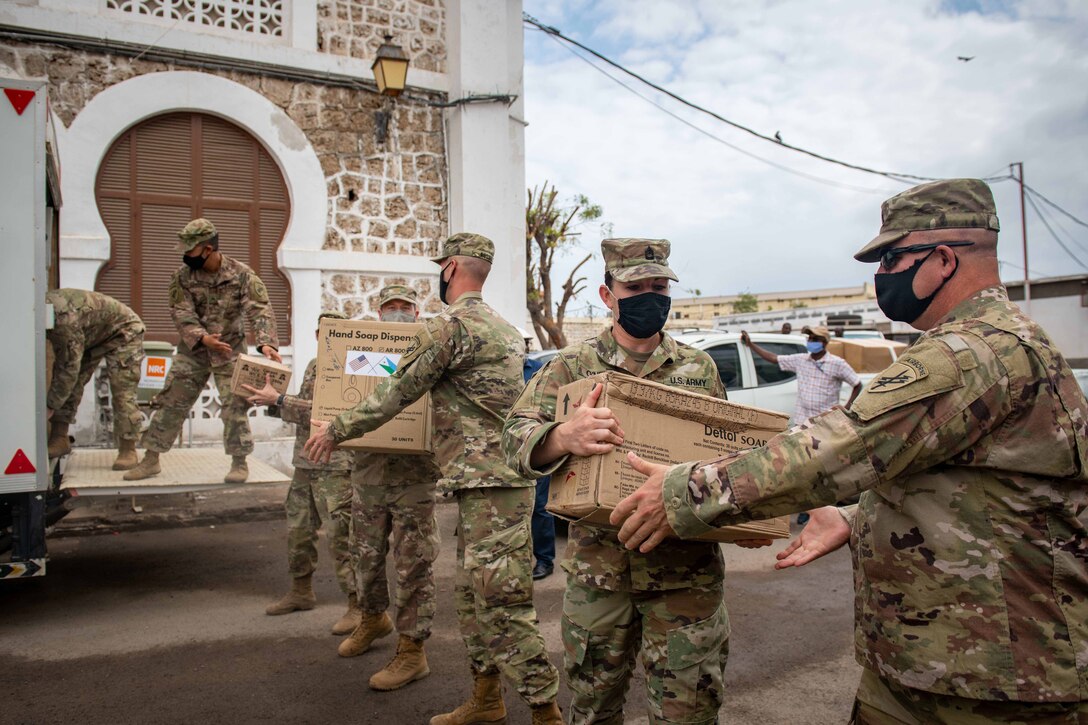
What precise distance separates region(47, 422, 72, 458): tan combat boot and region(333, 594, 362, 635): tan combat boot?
2.51 m

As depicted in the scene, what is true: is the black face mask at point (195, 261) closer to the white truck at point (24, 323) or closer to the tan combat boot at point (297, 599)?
the white truck at point (24, 323)

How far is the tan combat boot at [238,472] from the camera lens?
6.26 meters

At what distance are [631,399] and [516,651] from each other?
1647 mm

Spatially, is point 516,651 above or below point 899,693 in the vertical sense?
below

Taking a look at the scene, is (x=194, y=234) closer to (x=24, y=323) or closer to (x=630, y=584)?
(x=24, y=323)

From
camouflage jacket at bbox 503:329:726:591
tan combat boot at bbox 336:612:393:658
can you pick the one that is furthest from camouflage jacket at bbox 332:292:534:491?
tan combat boot at bbox 336:612:393:658

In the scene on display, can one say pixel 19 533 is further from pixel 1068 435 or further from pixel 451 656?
pixel 1068 435

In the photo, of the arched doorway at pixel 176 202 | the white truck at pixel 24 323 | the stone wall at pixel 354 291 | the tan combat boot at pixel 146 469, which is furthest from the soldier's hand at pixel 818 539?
the arched doorway at pixel 176 202

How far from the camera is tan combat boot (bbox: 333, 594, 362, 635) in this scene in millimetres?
4949

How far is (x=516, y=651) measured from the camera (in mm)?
3430

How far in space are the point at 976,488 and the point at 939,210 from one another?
705 mm

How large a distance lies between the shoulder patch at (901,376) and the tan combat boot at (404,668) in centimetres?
317

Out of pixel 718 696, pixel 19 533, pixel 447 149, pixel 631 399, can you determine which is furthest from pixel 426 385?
pixel 447 149

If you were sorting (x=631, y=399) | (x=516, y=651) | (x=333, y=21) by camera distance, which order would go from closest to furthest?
(x=631, y=399), (x=516, y=651), (x=333, y=21)
